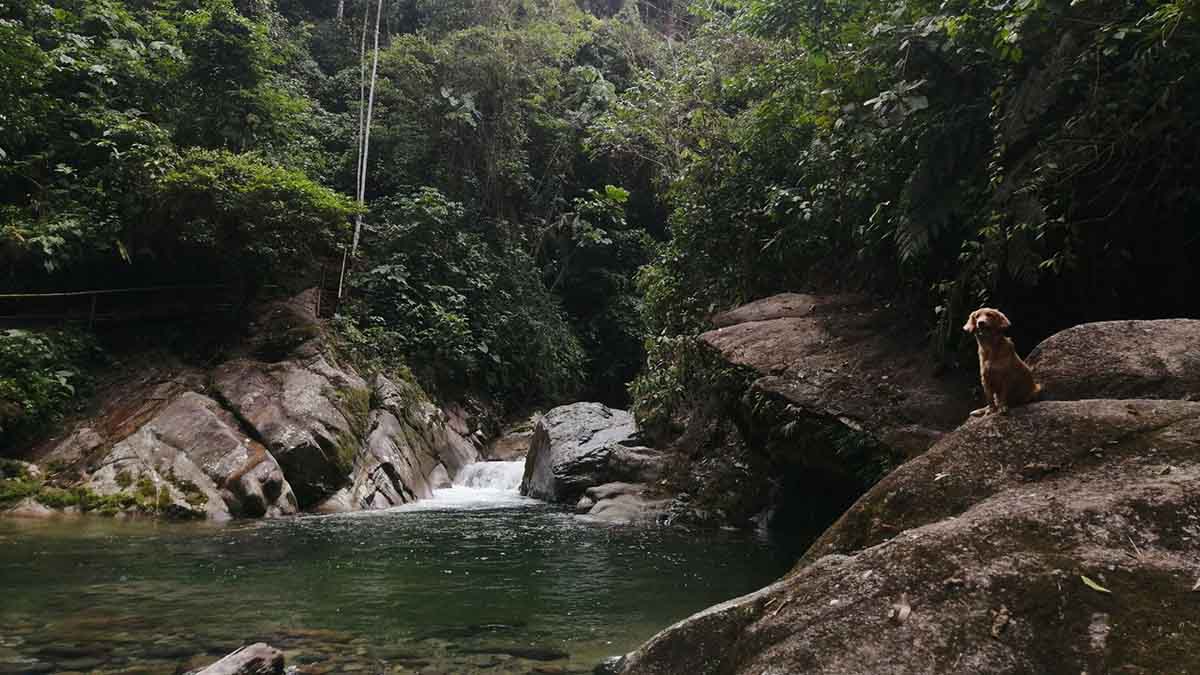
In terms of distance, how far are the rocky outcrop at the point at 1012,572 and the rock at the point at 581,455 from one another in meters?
8.66

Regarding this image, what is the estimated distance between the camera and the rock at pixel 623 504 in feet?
36.7

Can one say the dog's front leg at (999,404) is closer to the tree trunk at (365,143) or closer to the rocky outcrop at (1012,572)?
the rocky outcrop at (1012,572)

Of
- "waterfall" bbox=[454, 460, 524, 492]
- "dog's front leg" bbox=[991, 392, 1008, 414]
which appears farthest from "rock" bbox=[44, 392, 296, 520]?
"dog's front leg" bbox=[991, 392, 1008, 414]

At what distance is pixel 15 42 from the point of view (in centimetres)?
1207

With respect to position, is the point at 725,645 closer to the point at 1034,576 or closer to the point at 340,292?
the point at 1034,576

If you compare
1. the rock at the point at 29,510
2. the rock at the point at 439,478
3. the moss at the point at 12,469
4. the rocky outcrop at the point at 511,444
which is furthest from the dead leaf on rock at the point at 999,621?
the rocky outcrop at the point at 511,444

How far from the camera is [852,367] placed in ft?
27.6

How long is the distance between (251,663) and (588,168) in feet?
77.7

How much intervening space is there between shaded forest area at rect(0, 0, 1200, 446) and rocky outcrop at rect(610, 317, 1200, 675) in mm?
2571

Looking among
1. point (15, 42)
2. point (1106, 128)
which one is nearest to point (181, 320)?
point (15, 42)

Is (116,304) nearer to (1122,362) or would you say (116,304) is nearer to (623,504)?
(623,504)

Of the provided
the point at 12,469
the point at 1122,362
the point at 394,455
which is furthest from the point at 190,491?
the point at 1122,362

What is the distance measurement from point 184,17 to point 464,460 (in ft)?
36.4

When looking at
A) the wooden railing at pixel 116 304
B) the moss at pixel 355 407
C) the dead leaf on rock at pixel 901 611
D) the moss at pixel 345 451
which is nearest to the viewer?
the dead leaf on rock at pixel 901 611
